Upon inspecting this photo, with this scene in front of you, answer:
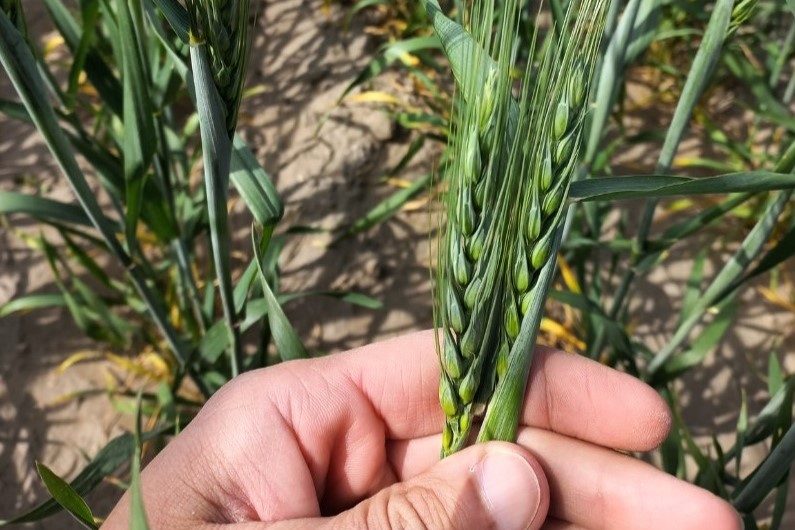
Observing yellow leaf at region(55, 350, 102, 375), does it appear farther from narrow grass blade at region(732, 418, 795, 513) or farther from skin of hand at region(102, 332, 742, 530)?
narrow grass blade at region(732, 418, 795, 513)

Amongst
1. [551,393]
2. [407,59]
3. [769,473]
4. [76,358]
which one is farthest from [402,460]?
[407,59]

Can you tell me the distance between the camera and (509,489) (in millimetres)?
726

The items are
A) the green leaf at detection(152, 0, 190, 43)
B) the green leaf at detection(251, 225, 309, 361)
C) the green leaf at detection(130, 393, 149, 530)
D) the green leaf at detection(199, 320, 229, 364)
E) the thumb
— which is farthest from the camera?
the green leaf at detection(199, 320, 229, 364)

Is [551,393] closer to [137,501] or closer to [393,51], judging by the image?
[137,501]

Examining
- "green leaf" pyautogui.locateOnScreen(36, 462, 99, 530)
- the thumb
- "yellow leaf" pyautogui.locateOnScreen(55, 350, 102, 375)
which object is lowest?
"yellow leaf" pyautogui.locateOnScreen(55, 350, 102, 375)

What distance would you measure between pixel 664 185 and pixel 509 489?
35 cm

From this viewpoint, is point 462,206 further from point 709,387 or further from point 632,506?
point 709,387

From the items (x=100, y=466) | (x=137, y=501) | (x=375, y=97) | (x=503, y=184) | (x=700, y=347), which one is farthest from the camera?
(x=375, y=97)

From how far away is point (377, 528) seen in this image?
65cm

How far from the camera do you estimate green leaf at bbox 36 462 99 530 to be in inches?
24.4

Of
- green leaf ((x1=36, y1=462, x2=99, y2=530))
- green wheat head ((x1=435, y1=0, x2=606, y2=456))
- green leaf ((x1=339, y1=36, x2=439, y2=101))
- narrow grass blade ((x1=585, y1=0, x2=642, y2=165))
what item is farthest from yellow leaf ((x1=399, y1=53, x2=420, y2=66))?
green leaf ((x1=36, y1=462, x2=99, y2=530))

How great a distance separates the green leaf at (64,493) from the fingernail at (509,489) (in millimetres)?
387

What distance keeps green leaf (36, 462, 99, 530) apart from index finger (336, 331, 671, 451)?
0.31 m

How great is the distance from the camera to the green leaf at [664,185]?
60 cm
